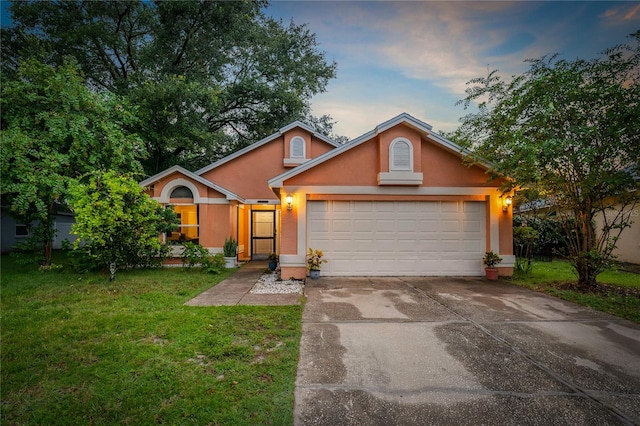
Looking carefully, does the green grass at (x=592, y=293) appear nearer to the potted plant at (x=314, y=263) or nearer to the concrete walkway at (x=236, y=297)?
the potted plant at (x=314, y=263)

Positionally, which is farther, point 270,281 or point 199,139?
point 199,139

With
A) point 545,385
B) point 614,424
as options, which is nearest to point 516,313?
point 545,385

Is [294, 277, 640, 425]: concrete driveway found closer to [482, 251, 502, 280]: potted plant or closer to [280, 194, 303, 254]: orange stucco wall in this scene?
[482, 251, 502, 280]: potted plant

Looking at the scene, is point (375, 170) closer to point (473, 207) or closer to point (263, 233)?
point (473, 207)

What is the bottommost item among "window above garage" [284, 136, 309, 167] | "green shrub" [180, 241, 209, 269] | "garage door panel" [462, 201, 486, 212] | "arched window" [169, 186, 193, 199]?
"green shrub" [180, 241, 209, 269]

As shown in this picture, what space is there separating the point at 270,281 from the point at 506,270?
23.0 feet

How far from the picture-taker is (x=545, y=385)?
2.79 meters

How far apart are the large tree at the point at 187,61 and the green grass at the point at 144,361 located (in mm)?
9719

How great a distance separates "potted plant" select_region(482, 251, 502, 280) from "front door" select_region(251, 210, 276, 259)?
8.70 m

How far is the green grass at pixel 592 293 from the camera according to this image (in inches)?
209

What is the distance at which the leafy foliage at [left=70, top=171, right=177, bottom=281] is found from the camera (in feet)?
23.2

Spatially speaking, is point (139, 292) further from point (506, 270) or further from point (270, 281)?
point (506, 270)

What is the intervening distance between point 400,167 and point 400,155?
35 cm

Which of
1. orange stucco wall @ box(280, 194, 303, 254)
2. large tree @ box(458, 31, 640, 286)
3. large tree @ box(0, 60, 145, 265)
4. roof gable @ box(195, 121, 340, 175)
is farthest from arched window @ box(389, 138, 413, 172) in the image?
large tree @ box(0, 60, 145, 265)
